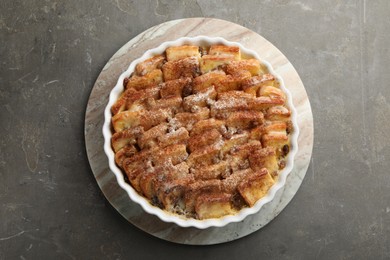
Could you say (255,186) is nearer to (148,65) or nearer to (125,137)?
(125,137)

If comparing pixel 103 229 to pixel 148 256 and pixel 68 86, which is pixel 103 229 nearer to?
pixel 148 256

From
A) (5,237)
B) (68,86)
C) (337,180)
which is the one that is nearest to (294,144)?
(337,180)

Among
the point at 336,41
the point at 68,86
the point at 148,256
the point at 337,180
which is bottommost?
the point at 148,256

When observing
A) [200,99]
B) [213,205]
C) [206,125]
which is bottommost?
[213,205]

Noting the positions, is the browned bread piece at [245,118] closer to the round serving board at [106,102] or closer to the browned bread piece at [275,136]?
the browned bread piece at [275,136]

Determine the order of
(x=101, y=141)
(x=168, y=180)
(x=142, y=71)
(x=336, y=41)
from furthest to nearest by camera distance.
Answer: (x=336, y=41), (x=101, y=141), (x=142, y=71), (x=168, y=180)

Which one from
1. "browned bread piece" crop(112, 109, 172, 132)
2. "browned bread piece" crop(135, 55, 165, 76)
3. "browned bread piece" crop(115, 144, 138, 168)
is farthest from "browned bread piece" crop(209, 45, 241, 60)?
"browned bread piece" crop(115, 144, 138, 168)

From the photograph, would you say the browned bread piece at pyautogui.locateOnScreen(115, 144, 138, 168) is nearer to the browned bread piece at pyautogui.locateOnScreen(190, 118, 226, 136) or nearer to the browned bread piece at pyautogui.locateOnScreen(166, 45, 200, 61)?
the browned bread piece at pyautogui.locateOnScreen(190, 118, 226, 136)

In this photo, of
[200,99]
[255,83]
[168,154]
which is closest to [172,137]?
[168,154]
